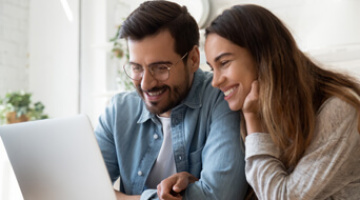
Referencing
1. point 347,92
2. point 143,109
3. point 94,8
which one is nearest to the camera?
point 347,92

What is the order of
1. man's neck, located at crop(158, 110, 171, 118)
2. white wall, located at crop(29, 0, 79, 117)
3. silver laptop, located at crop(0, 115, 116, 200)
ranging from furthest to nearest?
white wall, located at crop(29, 0, 79, 117) → man's neck, located at crop(158, 110, 171, 118) → silver laptop, located at crop(0, 115, 116, 200)

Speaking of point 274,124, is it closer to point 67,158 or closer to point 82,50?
point 67,158

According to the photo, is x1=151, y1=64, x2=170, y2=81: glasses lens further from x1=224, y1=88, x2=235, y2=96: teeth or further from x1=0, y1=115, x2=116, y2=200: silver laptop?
x1=0, y1=115, x2=116, y2=200: silver laptop

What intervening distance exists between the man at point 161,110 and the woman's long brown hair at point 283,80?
0.56ft

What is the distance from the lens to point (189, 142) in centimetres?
127

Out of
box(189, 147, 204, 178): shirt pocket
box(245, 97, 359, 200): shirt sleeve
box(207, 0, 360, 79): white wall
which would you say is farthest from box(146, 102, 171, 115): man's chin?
box(207, 0, 360, 79): white wall

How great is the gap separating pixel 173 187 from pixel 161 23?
22.5 inches

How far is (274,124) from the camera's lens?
3.51ft

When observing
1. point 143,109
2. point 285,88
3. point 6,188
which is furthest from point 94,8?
point 285,88

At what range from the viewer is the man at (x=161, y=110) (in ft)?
4.18

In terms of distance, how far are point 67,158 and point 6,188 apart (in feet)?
6.27

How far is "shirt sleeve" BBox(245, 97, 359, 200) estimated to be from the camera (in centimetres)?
96

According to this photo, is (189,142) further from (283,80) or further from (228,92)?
(283,80)

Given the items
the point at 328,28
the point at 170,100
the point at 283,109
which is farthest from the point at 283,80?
the point at 328,28
